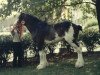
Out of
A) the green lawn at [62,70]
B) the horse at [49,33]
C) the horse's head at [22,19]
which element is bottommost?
the green lawn at [62,70]

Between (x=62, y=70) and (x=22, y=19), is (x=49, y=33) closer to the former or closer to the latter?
(x=22, y=19)

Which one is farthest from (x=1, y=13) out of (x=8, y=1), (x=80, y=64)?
(x=80, y=64)

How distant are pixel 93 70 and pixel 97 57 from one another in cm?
468

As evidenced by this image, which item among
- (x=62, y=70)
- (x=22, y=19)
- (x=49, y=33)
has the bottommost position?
(x=62, y=70)

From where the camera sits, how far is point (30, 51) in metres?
18.0

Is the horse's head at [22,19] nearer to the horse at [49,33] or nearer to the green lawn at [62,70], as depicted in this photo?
the horse at [49,33]

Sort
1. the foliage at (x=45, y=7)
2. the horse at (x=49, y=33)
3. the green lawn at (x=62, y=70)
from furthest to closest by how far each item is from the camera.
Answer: the foliage at (x=45, y=7), the horse at (x=49, y=33), the green lawn at (x=62, y=70)

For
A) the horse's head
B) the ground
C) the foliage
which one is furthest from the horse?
the foliage

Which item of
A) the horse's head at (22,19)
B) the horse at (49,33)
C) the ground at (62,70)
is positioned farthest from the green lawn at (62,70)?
the horse's head at (22,19)

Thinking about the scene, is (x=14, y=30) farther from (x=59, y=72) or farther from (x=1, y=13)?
(x=59, y=72)

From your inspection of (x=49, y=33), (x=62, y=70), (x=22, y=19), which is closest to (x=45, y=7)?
(x=22, y=19)

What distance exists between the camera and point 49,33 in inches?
598

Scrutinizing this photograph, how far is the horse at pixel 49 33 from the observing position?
14676 mm

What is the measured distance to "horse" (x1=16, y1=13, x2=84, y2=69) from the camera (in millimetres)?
14676
